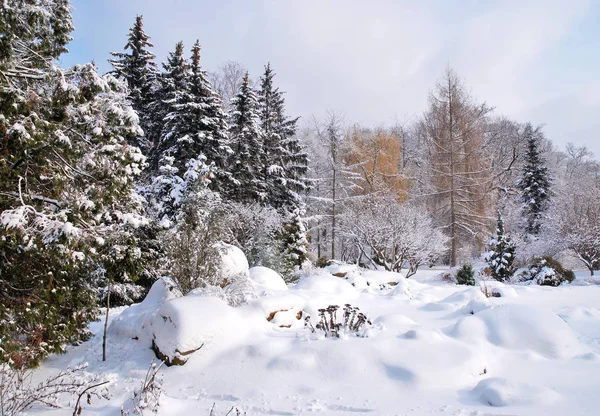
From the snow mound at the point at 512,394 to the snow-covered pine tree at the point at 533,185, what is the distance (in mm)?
21977

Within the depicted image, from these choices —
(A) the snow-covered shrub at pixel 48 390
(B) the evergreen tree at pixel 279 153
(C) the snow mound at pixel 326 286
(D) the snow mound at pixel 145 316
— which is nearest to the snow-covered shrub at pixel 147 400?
(A) the snow-covered shrub at pixel 48 390

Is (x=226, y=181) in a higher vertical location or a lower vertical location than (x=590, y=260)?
higher

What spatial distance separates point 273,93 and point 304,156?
14.1ft

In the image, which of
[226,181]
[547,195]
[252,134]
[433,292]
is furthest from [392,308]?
[547,195]

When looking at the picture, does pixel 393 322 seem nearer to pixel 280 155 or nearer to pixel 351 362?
pixel 351 362

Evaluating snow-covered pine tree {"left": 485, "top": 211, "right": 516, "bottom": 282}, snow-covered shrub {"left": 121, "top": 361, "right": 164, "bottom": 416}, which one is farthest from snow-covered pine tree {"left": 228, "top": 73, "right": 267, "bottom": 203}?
snow-covered shrub {"left": 121, "top": 361, "right": 164, "bottom": 416}

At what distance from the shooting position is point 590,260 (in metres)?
14.9

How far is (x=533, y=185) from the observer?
2242 centimetres

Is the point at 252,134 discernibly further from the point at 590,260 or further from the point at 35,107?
the point at 590,260

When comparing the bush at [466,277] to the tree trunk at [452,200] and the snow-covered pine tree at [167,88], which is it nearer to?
the tree trunk at [452,200]

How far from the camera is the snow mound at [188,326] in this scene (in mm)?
4973

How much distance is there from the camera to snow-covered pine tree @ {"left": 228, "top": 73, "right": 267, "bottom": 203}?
17.1m

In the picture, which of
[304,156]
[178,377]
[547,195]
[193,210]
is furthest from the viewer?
[547,195]

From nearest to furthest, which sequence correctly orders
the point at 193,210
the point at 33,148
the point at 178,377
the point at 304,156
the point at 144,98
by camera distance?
the point at 33,148
the point at 178,377
the point at 193,210
the point at 144,98
the point at 304,156
